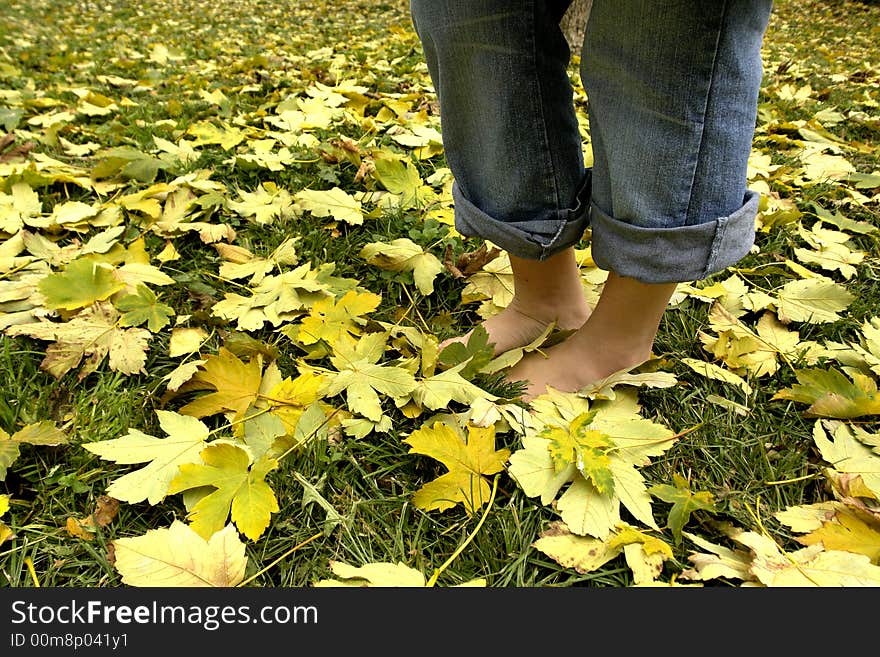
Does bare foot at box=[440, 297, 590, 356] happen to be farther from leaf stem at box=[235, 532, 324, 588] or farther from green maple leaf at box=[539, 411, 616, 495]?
leaf stem at box=[235, 532, 324, 588]

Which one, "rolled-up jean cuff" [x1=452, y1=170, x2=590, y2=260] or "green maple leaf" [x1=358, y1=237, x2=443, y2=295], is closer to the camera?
"rolled-up jean cuff" [x1=452, y1=170, x2=590, y2=260]

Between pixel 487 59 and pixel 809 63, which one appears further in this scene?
pixel 809 63

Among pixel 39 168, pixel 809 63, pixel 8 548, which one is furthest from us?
pixel 809 63

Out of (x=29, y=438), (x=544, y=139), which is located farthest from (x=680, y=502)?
(x=29, y=438)

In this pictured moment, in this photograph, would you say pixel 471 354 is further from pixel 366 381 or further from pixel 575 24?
pixel 575 24

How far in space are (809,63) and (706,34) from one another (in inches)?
142

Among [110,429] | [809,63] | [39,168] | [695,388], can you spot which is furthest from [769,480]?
[809,63]

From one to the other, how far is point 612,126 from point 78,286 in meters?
0.95

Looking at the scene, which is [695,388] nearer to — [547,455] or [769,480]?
[769,480]

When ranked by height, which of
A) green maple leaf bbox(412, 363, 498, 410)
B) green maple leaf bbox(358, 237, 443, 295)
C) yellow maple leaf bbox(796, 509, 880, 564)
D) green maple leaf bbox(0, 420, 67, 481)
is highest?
green maple leaf bbox(358, 237, 443, 295)

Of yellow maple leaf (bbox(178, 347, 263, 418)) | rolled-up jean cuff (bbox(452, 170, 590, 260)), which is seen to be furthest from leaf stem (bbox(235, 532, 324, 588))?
rolled-up jean cuff (bbox(452, 170, 590, 260))

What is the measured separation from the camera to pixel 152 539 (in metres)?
0.69

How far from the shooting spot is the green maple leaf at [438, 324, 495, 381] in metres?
0.96

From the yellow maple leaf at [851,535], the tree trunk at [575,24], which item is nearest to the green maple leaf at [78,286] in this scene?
the yellow maple leaf at [851,535]
